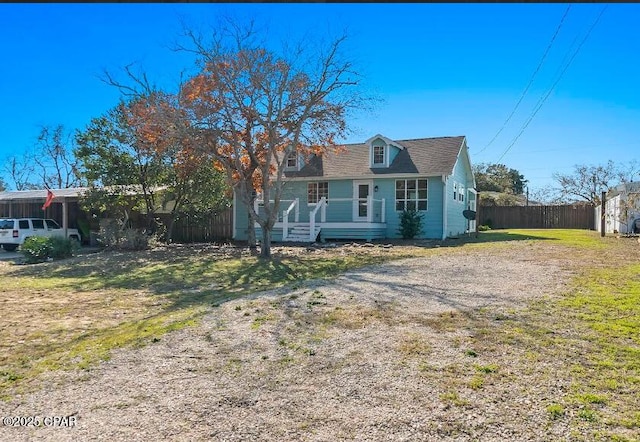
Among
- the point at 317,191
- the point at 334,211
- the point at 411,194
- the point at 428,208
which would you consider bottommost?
the point at 334,211

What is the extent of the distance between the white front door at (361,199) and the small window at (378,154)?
3.78 feet

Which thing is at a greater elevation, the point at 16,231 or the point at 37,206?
the point at 37,206

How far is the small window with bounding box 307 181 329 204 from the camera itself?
21641mm

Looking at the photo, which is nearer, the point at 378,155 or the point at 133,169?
the point at 133,169

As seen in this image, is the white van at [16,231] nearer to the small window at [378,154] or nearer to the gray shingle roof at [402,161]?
the gray shingle roof at [402,161]

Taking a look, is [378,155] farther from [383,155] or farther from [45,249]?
[45,249]

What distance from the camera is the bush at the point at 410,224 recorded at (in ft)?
64.0

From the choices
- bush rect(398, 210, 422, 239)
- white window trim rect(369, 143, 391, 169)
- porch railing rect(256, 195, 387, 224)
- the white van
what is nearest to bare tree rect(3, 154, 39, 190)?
the white van

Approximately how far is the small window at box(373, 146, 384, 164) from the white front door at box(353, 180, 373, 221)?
115cm

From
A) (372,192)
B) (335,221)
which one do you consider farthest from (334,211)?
(372,192)

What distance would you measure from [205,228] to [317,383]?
19.2 m

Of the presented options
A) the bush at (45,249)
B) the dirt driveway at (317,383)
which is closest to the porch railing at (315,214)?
the bush at (45,249)

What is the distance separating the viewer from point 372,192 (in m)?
20.9

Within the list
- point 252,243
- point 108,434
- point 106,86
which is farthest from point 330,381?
point 106,86
